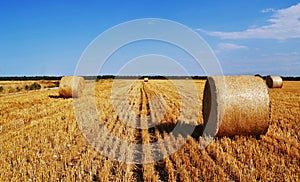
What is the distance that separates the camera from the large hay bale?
7371 millimetres

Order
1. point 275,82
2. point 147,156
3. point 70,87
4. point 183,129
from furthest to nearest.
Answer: point 275,82 → point 70,87 → point 183,129 → point 147,156

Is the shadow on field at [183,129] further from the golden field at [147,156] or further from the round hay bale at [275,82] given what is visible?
the round hay bale at [275,82]

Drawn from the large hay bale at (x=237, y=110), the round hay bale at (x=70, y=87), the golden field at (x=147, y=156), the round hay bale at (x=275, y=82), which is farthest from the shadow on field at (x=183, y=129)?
the round hay bale at (x=275, y=82)

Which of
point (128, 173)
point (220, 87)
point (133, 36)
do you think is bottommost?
point (128, 173)

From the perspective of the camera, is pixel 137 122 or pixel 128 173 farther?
pixel 137 122

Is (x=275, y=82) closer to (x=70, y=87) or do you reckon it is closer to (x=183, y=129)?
(x=70, y=87)

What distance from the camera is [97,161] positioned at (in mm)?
5859

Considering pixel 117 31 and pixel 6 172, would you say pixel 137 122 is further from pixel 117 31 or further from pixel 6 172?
pixel 6 172

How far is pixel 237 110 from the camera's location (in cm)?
742

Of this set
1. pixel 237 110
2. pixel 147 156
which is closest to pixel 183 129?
pixel 237 110

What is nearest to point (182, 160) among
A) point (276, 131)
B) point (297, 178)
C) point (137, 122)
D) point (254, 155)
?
point (254, 155)

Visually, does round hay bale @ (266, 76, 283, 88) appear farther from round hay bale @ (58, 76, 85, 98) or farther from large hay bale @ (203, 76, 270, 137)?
large hay bale @ (203, 76, 270, 137)

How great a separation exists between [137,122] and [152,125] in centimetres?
85

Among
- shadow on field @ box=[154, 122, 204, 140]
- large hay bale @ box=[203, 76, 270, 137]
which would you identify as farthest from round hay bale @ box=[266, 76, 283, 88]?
large hay bale @ box=[203, 76, 270, 137]
